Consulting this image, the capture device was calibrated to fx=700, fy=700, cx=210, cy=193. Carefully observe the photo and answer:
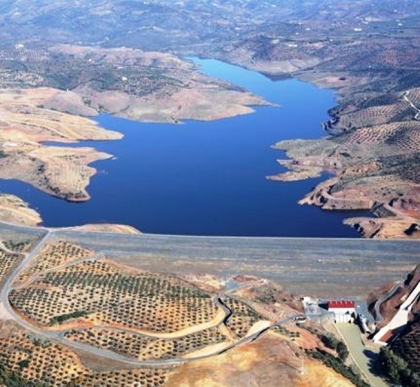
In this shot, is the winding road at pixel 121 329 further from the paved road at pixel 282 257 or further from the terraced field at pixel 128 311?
the paved road at pixel 282 257

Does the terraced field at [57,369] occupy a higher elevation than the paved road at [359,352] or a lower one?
higher

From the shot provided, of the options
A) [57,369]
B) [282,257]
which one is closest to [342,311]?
[282,257]

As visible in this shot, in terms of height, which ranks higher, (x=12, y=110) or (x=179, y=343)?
(x=179, y=343)

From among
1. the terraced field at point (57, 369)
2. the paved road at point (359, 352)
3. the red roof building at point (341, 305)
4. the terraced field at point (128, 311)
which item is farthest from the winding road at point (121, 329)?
the paved road at point (359, 352)

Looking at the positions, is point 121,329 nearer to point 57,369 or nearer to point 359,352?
point 57,369

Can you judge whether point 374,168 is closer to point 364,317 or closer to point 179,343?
point 364,317

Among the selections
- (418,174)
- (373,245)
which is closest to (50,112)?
(418,174)

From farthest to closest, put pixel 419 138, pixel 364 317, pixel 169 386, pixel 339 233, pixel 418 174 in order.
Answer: pixel 419 138
pixel 418 174
pixel 339 233
pixel 364 317
pixel 169 386

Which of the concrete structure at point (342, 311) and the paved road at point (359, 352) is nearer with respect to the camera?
the paved road at point (359, 352)
